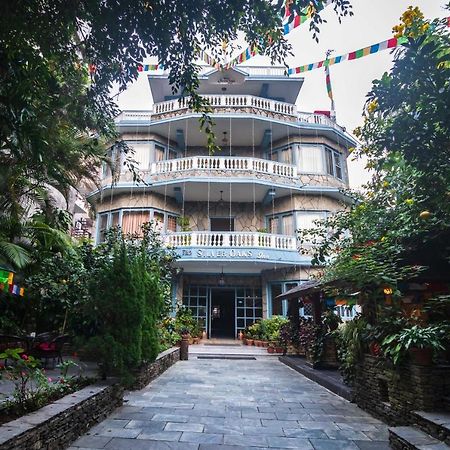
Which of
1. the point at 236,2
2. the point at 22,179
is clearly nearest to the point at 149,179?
the point at 22,179

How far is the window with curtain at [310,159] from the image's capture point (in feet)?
53.8

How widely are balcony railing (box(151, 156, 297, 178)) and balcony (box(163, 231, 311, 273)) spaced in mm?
2920

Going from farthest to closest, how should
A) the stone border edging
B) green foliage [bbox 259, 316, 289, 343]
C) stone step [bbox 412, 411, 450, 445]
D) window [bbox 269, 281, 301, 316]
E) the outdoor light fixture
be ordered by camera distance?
window [bbox 269, 281, 301, 316]
the outdoor light fixture
green foliage [bbox 259, 316, 289, 343]
the stone border edging
stone step [bbox 412, 411, 450, 445]

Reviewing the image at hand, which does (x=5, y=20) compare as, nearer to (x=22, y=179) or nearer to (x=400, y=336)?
(x=400, y=336)

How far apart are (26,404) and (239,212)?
13875 mm

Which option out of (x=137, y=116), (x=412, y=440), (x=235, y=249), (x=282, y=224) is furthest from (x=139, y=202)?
(x=412, y=440)

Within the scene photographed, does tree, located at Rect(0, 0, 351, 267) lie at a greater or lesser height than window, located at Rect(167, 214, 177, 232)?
lesser

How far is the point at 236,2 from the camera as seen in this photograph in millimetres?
3012

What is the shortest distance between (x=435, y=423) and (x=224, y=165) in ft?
42.9

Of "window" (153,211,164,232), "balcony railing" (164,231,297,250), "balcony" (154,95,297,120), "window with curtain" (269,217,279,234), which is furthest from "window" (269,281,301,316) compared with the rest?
"balcony" (154,95,297,120)

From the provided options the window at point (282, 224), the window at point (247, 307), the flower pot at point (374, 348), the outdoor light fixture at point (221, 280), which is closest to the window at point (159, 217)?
the outdoor light fixture at point (221, 280)

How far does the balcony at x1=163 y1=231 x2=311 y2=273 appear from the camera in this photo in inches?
555

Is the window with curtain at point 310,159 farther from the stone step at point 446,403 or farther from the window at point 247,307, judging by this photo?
the stone step at point 446,403

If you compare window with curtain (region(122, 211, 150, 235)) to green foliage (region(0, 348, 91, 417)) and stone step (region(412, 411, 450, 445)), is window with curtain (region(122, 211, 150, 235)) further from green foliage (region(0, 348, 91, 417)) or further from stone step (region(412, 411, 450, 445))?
stone step (region(412, 411, 450, 445))
